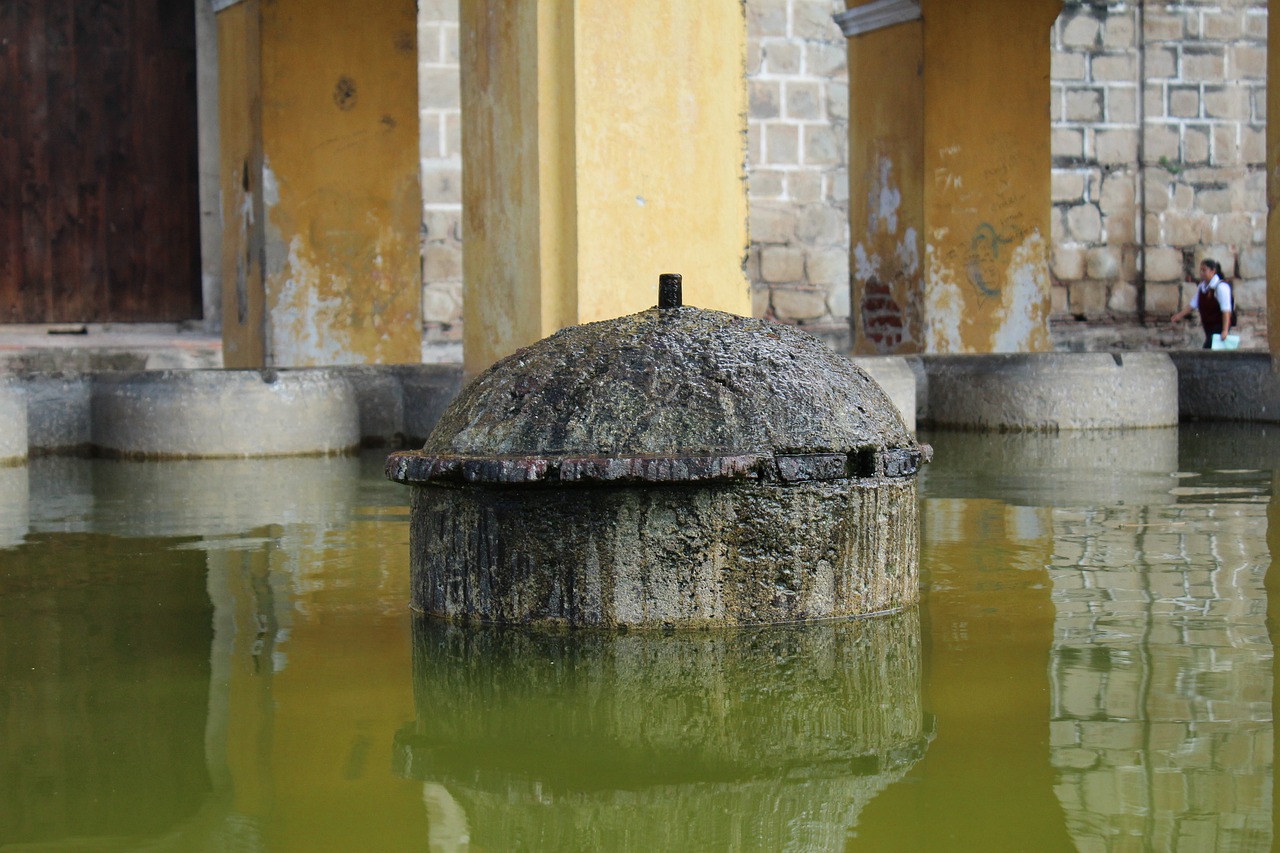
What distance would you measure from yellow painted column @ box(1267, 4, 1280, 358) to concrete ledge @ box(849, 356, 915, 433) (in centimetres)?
214

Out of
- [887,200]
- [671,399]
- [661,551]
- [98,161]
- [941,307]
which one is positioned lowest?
[661,551]

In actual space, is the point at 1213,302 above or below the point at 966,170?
below

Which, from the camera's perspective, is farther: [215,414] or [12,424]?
[215,414]

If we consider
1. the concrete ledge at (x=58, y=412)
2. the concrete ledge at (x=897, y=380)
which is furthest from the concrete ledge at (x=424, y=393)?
the concrete ledge at (x=897, y=380)

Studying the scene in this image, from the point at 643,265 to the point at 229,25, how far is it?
4.53 meters

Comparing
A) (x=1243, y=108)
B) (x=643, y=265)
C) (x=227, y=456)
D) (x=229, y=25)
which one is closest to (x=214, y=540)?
(x=643, y=265)

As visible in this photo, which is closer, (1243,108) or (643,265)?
(643,265)

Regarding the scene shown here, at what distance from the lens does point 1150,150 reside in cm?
1566

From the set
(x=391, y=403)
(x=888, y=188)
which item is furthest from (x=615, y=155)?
(x=888, y=188)

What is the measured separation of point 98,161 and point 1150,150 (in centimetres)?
902

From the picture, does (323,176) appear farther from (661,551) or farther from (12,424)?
(661,551)

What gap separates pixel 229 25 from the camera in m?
9.79

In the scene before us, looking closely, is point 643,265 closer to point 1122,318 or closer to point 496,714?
point 496,714

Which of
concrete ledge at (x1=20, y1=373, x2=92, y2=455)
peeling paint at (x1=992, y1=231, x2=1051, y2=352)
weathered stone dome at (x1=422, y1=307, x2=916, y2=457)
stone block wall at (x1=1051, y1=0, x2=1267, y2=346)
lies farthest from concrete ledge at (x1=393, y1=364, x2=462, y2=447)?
stone block wall at (x1=1051, y1=0, x2=1267, y2=346)
